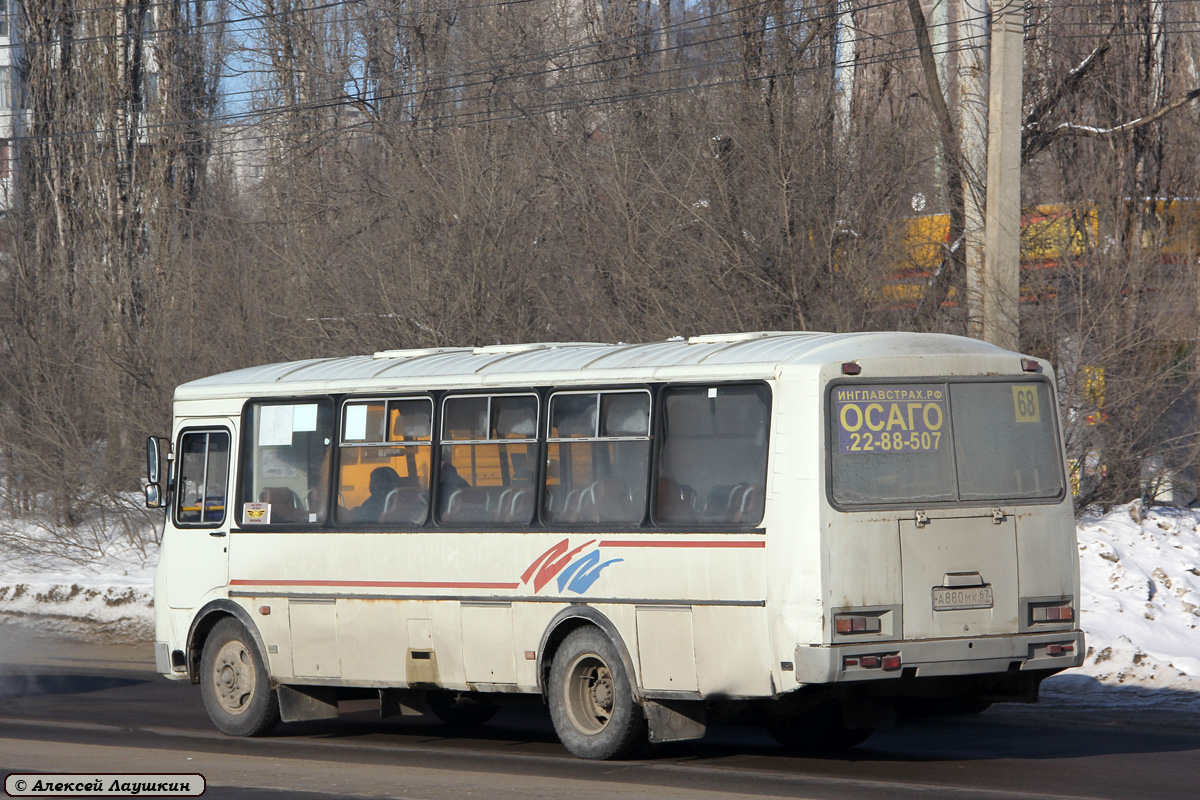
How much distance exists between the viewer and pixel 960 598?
919 cm

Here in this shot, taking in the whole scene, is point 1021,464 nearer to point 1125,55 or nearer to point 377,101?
point 1125,55

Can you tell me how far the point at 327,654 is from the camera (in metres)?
11.3

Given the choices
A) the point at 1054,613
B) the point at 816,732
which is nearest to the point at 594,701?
the point at 816,732

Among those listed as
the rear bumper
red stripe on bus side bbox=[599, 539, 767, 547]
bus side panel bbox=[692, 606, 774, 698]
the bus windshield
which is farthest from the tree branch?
bus side panel bbox=[692, 606, 774, 698]

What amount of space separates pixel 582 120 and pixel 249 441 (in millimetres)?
13521

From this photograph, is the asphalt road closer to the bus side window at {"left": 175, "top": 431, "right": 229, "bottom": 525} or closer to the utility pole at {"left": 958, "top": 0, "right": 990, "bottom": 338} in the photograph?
the bus side window at {"left": 175, "top": 431, "right": 229, "bottom": 525}

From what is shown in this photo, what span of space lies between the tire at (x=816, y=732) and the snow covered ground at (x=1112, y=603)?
2.87m

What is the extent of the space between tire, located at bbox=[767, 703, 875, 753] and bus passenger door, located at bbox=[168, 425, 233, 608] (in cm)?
433

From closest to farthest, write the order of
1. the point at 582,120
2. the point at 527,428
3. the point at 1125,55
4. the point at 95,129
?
1. the point at 527,428
2. the point at 1125,55
3. the point at 582,120
4. the point at 95,129

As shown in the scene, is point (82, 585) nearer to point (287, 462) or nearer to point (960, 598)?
point (287, 462)

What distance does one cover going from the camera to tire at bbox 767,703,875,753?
10375 millimetres

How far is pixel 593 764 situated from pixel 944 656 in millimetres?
2285

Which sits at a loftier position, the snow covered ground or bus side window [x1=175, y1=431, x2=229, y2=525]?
bus side window [x1=175, y1=431, x2=229, y2=525]

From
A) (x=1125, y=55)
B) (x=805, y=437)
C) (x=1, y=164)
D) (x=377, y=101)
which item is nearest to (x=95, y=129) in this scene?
(x=1, y=164)
